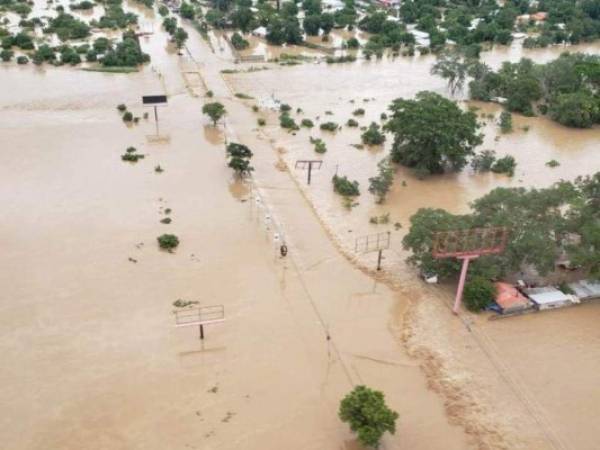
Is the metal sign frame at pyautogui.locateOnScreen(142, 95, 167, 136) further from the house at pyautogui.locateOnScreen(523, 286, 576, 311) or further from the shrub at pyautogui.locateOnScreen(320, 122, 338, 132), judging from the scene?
the house at pyautogui.locateOnScreen(523, 286, 576, 311)

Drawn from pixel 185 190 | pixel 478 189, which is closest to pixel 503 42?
pixel 478 189

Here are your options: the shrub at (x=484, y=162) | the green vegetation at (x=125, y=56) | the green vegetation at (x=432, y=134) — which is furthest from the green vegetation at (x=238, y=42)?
the shrub at (x=484, y=162)

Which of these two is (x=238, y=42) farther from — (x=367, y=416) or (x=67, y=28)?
(x=367, y=416)

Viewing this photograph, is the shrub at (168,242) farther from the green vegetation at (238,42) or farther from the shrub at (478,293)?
the green vegetation at (238,42)

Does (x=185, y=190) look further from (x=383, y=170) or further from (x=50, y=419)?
(x=50, y=419)

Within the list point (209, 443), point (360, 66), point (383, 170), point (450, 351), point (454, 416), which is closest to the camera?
point (209, 443)
